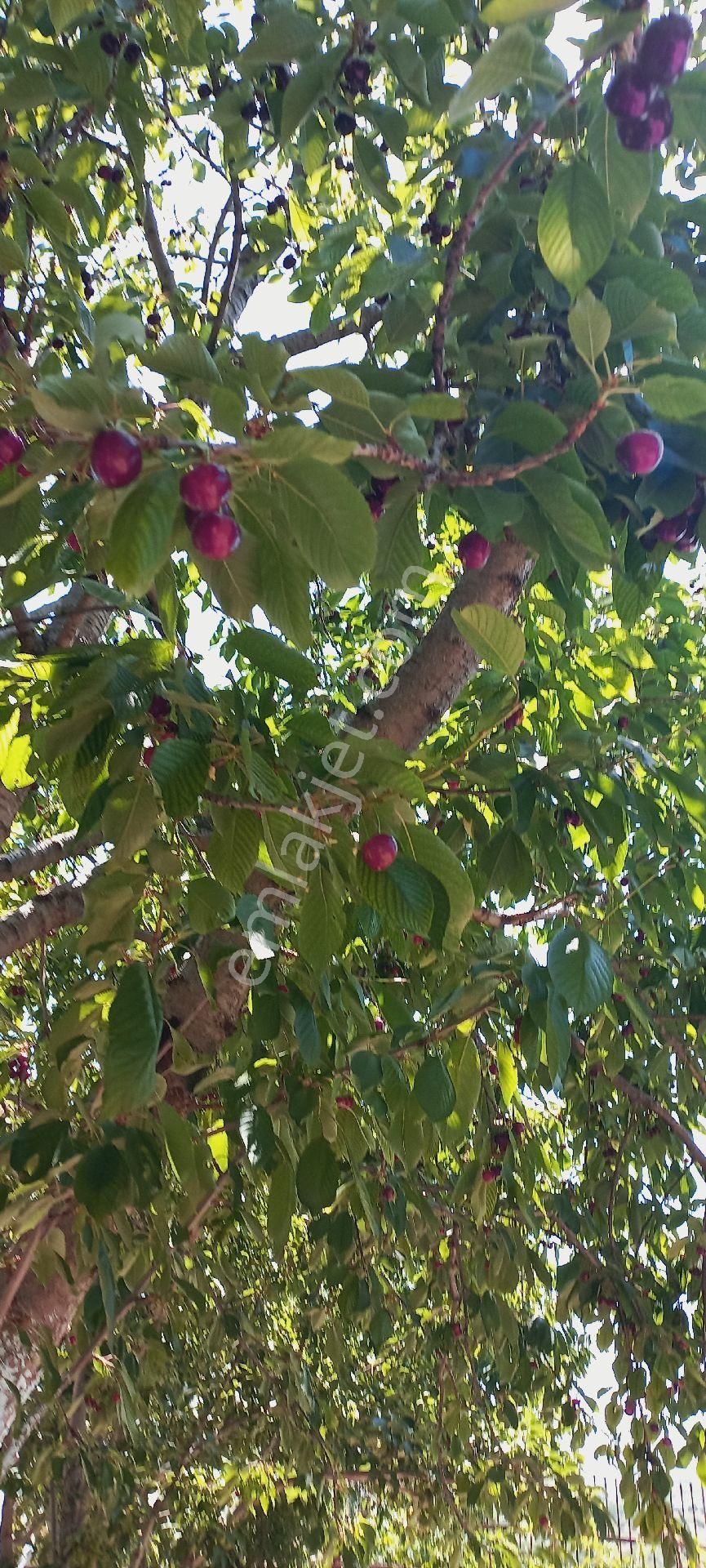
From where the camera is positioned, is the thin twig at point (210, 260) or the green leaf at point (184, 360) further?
the thin twig at point (210, 260)

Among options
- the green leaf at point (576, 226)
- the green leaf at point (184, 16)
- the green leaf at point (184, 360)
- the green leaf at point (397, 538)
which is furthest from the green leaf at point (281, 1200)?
the green leaf at point (184, 16)

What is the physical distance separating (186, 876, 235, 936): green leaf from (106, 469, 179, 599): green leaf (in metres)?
0.51

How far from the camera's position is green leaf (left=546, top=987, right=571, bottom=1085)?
A: 55.3 inches

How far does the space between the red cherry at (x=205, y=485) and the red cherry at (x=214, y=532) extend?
4 cm

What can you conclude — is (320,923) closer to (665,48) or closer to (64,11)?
(665,48)

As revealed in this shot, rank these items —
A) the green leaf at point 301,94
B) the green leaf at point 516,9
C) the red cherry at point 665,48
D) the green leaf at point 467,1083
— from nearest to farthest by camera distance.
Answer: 1. the green leaf at point 516,9
2. the red cherry at point 665,48
3. the green leaf at point 301,94
4. the green leaf at point 467,1083

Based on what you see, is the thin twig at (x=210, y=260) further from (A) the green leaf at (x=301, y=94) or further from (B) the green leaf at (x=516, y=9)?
(B) the green leaf at (x=516, y=9)

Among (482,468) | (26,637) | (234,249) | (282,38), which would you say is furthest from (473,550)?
(234,249)

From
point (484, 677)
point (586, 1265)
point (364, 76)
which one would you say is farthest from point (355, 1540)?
point (364, 76)

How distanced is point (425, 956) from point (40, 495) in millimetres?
993

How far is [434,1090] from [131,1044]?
0.53 m

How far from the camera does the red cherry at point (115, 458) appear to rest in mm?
812

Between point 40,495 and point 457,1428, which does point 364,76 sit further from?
point 457,1428

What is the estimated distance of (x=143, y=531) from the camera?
0.83 metres
